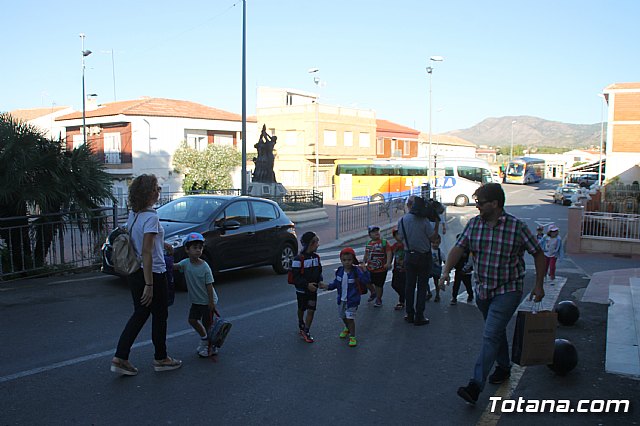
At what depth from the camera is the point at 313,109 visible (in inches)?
1953

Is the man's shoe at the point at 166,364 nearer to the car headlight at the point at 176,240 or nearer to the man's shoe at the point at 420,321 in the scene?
the man's shoe at the point at 420,321

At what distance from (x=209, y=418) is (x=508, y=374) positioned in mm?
2700

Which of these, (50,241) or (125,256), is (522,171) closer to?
(50,241)

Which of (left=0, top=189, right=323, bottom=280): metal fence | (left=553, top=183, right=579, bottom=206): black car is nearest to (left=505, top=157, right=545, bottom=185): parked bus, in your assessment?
(left=553, top=183, right=579, bottom=206): black car

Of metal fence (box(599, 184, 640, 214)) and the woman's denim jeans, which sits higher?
the woman's denim jeans

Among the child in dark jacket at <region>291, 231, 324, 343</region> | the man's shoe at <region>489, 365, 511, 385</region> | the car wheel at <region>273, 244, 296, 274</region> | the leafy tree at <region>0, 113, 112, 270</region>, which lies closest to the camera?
the man's shoe at <region>489, 365, 511, 385</region>

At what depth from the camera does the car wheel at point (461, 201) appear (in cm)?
3871

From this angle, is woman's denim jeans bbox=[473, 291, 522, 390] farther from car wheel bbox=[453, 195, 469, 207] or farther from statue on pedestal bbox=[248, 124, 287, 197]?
car wheel bbox=[453, 195, 469, 207]

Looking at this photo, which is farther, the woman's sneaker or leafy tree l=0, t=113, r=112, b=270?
leafy tree l=0, t=113, r=112, b=270

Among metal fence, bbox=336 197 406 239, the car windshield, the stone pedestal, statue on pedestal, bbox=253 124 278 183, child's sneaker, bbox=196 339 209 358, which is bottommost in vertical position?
metal fence, bbox=336 197 406 239

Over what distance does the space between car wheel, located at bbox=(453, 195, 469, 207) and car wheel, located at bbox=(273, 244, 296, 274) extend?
28993 millimetres

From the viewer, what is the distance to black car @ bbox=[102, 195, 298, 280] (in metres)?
9.52

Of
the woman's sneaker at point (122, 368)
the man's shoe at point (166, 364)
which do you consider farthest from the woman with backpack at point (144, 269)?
the man's shoe at point (166, 364)

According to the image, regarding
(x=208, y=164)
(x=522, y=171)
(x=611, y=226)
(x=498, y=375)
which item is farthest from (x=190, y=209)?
(x=522, y=171)
